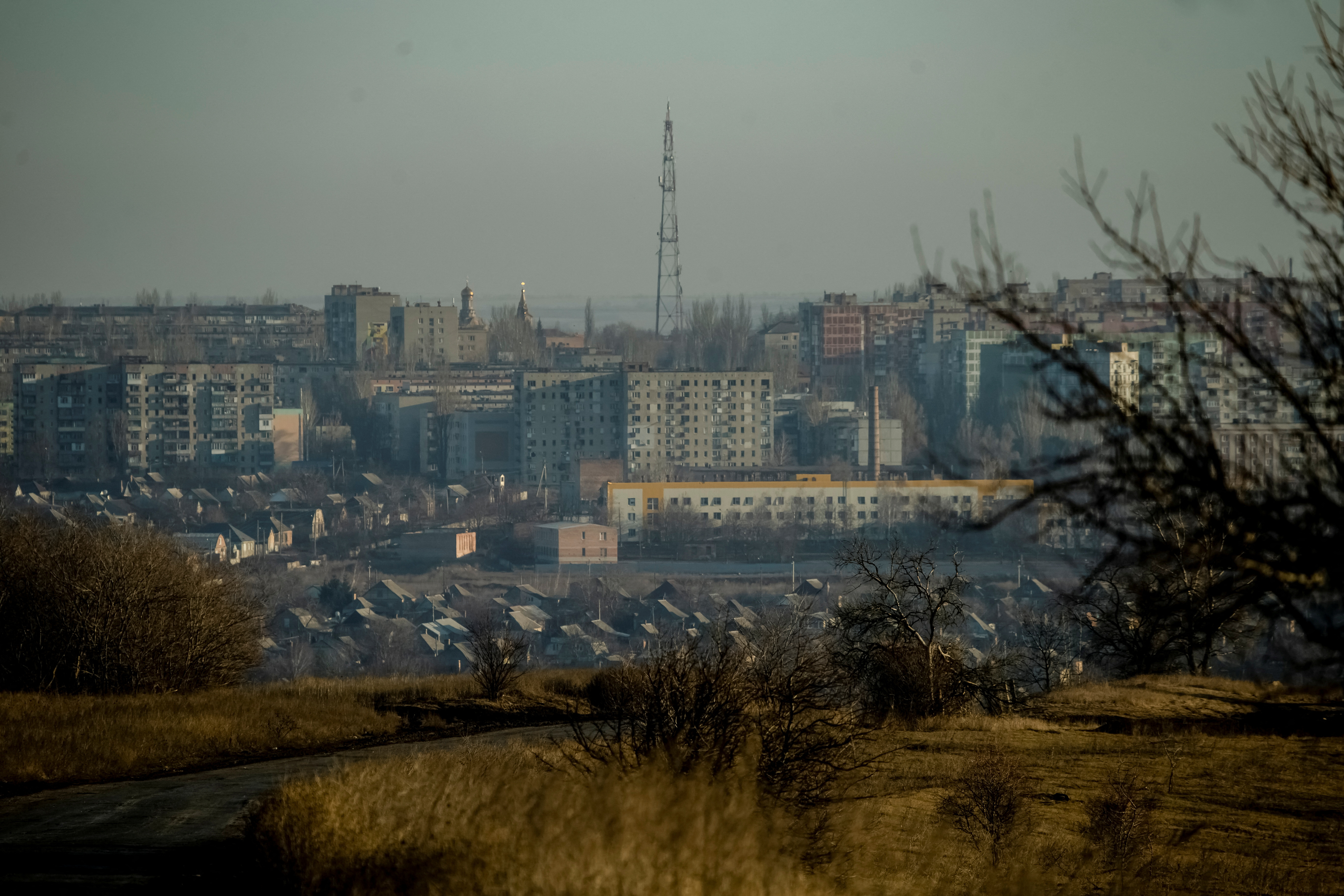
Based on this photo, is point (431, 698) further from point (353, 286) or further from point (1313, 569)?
point (353, 286)

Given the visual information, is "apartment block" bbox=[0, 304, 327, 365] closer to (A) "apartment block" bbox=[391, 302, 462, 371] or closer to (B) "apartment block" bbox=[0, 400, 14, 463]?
(A) "apartment block" bbox=[391, 302, 462, 371]

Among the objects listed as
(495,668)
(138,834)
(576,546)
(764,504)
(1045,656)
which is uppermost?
(138,834)

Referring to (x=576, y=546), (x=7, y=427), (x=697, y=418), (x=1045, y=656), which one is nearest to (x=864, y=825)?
(x=1045, y=656)

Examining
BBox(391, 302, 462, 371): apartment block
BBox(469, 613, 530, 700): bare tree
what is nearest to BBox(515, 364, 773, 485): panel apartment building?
BBox(391, 302, 462, 371): apartment block

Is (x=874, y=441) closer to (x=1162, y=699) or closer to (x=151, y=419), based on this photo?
(x=151, y=419)

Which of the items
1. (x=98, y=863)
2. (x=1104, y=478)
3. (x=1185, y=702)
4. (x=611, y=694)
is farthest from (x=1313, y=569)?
(x=1185, y=702)
